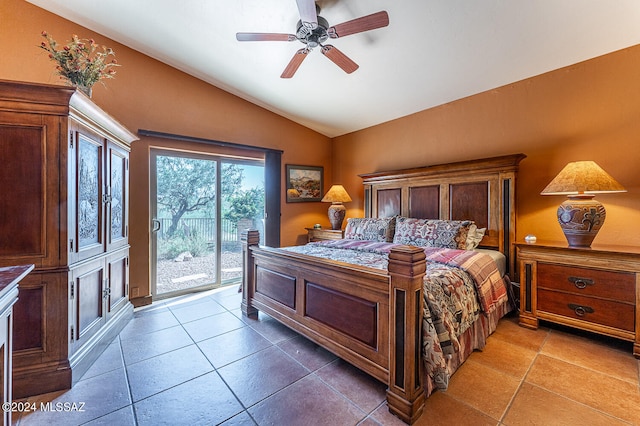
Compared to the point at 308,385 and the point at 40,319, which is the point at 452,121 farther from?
the point at 40,319

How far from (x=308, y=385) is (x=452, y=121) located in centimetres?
341

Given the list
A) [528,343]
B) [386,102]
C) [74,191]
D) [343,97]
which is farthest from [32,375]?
[386,102]

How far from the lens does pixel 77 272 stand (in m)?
1.92

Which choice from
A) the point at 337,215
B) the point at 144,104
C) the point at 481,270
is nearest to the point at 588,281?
the point at 481,270

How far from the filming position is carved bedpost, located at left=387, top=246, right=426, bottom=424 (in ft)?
4.80

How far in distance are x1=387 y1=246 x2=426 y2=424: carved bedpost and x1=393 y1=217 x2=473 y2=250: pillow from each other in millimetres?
1535

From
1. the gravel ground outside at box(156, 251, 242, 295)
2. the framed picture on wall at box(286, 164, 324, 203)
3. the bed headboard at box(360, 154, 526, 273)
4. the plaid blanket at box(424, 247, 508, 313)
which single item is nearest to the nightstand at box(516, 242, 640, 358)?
the plaid blanket at box(424, 247, 508, 313)

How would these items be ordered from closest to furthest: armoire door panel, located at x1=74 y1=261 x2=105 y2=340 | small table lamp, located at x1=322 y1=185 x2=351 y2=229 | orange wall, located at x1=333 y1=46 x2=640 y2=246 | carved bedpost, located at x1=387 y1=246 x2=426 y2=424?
1. carved bedpost, located at x1=387 y1=246 x2=426 y2=424
2. armoire door panel, located at x1=74 y1=261 x2=105 y2=340
3. orange wall, located at x1=333 y1=46 x2=640 y2=246
4. small table lamp, located at x1=322 y1=185 x2=351 y2=229

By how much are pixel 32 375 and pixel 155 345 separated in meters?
0.74

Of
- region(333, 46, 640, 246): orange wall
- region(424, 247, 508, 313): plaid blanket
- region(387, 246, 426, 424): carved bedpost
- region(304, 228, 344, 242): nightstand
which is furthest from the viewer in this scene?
region(304, 228, 344, 242): nightstand

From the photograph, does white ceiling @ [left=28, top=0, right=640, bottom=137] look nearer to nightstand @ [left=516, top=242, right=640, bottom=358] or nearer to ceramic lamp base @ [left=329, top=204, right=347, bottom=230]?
ceramic lamp base @ [left=329, top=204, right=347, bottom=230]

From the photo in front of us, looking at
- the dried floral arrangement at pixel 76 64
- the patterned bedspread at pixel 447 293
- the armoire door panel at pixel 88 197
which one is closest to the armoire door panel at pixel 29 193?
the armoire door panel at pixel 88 197

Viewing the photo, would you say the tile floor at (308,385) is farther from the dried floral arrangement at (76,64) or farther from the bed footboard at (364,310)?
the dried floral arrangement at (76,64)

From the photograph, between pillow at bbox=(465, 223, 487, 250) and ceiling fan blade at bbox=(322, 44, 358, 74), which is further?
pillow at bbox=(465, 223, 487, 250)
